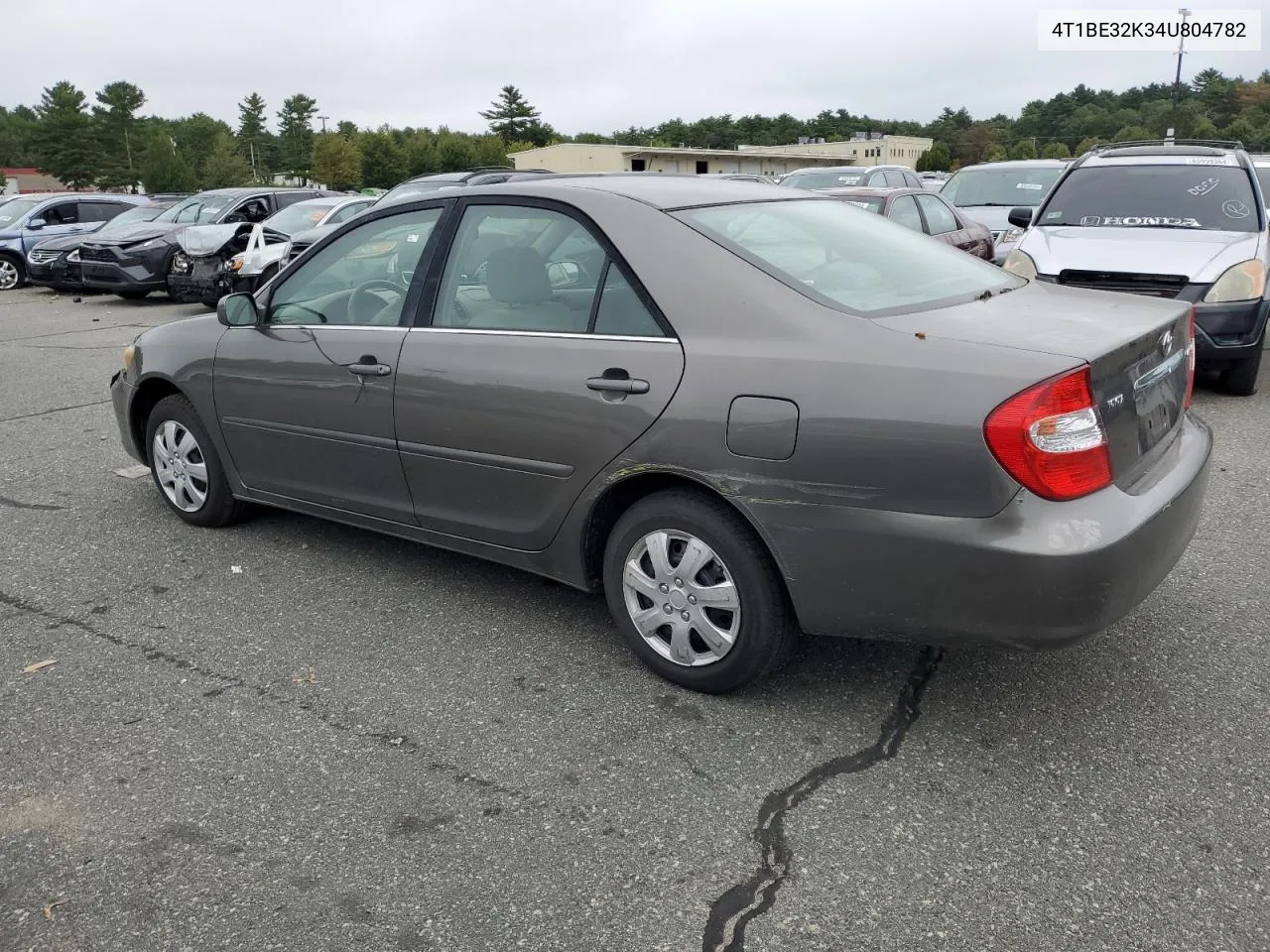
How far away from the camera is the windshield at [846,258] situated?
3.29m

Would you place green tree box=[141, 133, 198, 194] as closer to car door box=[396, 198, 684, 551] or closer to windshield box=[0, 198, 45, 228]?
windshield box=[0, 198, 45, 228]

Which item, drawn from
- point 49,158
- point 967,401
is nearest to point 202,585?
point 967,401

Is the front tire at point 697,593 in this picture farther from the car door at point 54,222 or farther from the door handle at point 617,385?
the car door at point 54,222

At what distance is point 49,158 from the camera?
85.5 m

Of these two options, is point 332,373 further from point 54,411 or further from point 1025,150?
point 1025,150

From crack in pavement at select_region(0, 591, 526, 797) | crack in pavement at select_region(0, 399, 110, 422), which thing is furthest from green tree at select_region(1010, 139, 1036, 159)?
crack in pavement at select_region(0, 591, 526, 797)

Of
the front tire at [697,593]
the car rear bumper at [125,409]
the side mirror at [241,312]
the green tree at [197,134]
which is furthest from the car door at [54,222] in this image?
the green tree at [197,134]

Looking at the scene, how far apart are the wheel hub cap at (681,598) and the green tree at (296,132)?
114 m

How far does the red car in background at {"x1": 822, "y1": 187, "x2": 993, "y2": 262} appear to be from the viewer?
9969mm

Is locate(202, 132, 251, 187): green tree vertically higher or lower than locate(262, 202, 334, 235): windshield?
higher

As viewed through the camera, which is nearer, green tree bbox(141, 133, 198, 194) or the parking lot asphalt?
the parking lot asphalt

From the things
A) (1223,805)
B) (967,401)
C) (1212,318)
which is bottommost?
(1223,805)

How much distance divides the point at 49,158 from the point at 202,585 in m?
96.4

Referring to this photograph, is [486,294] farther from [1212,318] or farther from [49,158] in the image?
[49,158]
